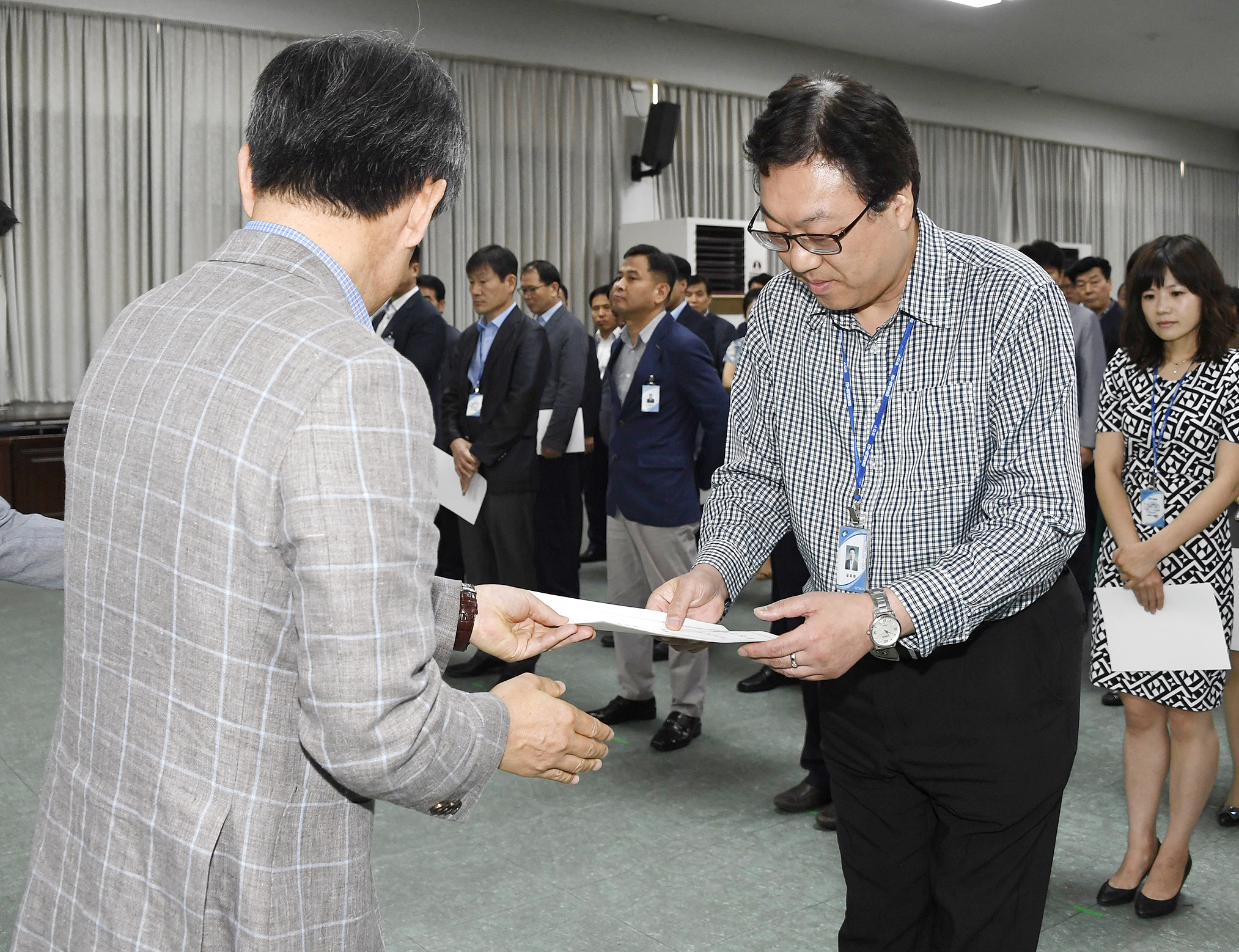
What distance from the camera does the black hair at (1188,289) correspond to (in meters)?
2.68

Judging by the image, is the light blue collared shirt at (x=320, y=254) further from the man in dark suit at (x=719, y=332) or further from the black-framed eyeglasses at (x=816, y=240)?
the man in dark suit at (x=719, y=332)

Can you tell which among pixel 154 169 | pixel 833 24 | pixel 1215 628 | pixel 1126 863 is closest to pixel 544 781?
pixel 1126 863

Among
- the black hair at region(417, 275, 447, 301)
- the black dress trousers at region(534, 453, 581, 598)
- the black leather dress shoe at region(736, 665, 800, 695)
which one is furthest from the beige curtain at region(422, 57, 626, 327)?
the black leather dress shoe at region(736, 665, 800, 695)

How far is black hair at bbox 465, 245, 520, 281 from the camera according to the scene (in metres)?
4.65

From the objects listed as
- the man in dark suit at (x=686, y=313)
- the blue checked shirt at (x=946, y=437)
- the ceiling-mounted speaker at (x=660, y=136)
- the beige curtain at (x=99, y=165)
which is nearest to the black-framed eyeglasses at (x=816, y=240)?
the blue checked shirt at (x=946, y=437)

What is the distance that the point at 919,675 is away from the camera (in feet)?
4.99

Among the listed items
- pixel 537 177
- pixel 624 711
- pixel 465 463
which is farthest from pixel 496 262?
pixel 537 177

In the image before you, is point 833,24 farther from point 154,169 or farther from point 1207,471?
point 1207,471

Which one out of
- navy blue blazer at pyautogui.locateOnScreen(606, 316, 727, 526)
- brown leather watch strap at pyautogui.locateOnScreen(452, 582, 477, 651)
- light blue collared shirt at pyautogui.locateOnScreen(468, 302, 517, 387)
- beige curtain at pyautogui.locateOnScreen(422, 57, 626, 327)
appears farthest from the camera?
beige curtain at pyautogui.locateOnScreen(422, 57, 626, 327)

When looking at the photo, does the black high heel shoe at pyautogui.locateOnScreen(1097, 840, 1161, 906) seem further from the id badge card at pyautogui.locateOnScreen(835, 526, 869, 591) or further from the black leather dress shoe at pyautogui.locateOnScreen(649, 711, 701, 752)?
the id badge card at pyautogui.locateOnScreen(835, 526, 869, 591)

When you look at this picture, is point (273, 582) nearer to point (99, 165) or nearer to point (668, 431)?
point (668, 431)

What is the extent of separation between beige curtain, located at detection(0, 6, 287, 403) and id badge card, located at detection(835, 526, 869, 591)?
6925 mm

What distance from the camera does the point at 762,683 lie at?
4340 millimetres

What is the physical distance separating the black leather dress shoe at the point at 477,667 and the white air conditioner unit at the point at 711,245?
16.1 feet
